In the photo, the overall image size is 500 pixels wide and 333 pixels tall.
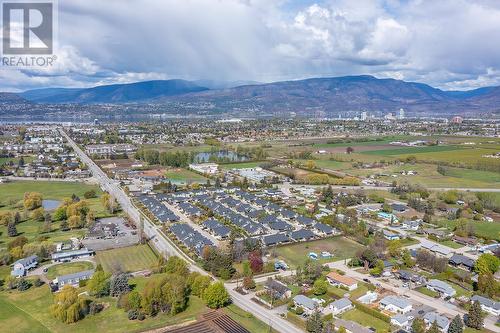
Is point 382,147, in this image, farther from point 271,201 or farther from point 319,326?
point 319,326

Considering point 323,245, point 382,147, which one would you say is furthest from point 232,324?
point 382,147

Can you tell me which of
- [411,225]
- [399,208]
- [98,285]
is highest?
[399,208]

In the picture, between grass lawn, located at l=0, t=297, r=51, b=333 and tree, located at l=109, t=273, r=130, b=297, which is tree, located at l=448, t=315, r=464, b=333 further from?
grass lawn, located at l=0, t=297, r=51, b=333

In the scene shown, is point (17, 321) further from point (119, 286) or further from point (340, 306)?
point (340, 306)

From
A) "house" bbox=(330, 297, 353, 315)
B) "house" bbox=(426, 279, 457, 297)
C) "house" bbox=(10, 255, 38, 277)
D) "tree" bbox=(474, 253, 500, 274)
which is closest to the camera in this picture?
"house" bbox=(330, 297, 353, 315)

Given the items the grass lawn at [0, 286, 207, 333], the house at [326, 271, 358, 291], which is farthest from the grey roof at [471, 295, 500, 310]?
the grass lawn at [0, 286, 207, 333]

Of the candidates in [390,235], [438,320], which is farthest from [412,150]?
[438,320]
